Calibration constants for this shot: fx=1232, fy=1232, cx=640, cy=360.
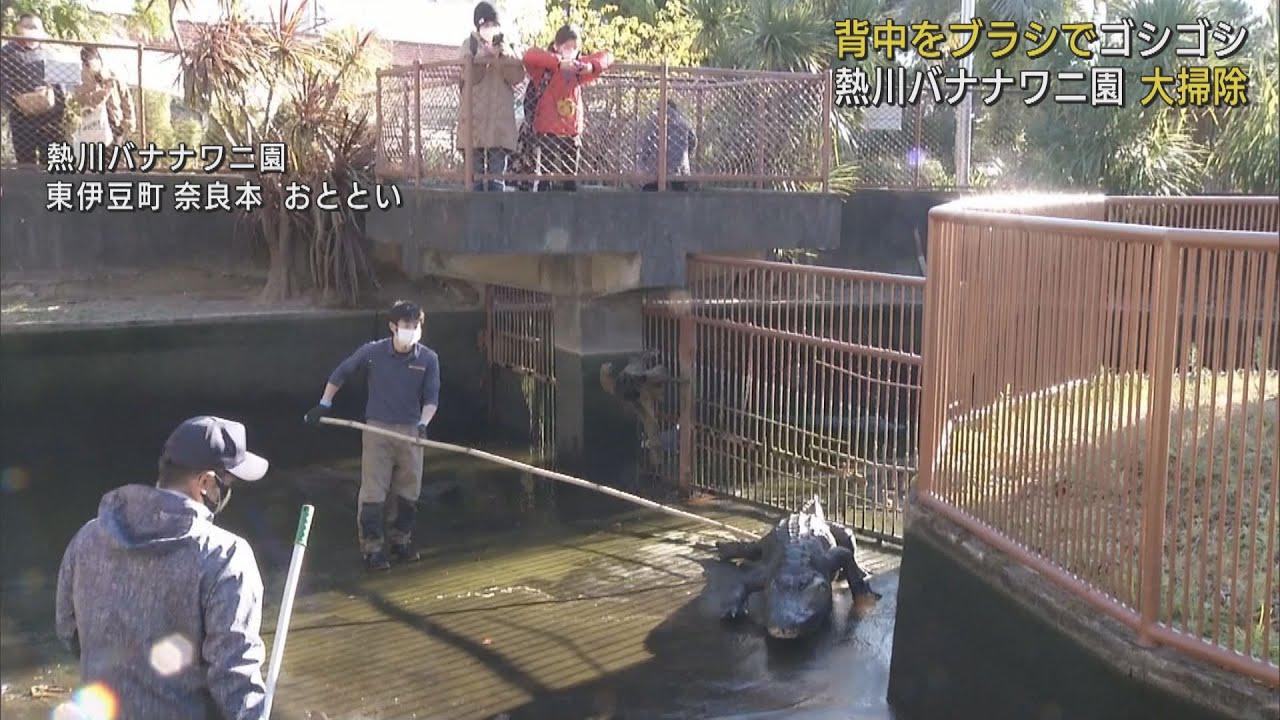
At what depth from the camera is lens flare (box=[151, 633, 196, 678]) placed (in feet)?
10.1

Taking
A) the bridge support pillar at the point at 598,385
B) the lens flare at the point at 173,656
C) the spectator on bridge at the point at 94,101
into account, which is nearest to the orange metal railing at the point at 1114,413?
the lens flare at the point at 173,656

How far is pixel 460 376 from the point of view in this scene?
12.3 metres

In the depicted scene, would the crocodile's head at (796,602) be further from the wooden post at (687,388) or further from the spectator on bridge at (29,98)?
the spectator on bridge at (29,98)

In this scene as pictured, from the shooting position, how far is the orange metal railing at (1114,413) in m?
3.70

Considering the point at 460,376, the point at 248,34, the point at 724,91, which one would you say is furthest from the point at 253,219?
the point at 724,91

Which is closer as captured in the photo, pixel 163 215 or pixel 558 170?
pixel 558 170

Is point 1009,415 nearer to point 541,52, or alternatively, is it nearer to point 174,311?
point 541,52

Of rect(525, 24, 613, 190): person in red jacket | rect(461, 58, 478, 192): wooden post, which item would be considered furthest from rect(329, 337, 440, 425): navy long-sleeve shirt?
rect(525, 24, 613, 190): person in red jacket

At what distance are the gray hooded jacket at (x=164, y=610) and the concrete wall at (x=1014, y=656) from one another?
2704mm

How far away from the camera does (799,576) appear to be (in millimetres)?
6684

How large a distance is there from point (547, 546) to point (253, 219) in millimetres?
6146

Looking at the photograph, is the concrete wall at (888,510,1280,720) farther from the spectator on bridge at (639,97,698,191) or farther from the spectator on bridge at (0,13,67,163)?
the spectator on bridge at (0,13,67,163)

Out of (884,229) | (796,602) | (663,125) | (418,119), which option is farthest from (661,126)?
(884,229)

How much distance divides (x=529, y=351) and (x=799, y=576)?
216 inches
